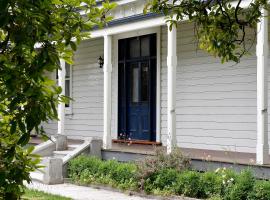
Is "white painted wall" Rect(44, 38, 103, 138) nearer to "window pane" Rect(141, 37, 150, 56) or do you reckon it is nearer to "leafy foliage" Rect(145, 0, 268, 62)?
"window pane" Rect(141, 37, 150, 56)

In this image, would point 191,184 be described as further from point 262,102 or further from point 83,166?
point 83,166

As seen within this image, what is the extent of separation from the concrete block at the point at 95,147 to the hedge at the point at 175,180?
0.99m

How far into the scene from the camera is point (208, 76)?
519 inches

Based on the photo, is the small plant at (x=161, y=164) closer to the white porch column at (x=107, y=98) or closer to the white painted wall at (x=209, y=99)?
the white painted wall at (x=209, y=99)

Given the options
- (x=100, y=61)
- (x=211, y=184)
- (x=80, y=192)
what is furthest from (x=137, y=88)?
(x=211, y=184)

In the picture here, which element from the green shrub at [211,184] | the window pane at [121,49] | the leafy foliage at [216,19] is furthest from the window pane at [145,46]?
the leafy foliage at [216,19]

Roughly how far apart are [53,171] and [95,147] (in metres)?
1.81

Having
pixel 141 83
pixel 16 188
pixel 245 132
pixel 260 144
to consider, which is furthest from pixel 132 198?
pixel 16 188

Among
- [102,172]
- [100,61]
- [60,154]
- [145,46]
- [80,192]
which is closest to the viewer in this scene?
[80,192]

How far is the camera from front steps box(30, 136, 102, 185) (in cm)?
1212

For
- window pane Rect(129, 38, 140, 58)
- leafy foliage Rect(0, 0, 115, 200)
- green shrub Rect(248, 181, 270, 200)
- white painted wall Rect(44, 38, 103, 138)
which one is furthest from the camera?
white painted wall Rect(44, 38, 103, 138)

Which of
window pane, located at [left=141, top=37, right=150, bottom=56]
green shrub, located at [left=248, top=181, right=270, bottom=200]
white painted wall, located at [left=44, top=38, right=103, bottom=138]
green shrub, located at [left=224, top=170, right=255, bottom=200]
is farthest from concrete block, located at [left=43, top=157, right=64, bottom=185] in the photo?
green shrub, located at [left=248, top=181, right=270, bottom=200]

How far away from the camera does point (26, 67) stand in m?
2.64

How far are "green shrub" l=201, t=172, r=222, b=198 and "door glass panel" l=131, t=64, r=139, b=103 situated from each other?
6.33 m
